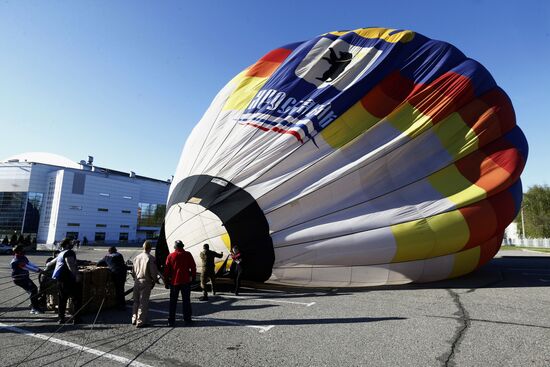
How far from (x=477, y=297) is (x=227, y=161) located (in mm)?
6262

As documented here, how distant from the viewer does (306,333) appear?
4773 millimetres

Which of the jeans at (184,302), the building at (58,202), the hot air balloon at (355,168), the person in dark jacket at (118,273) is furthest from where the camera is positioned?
the building at (58,202)

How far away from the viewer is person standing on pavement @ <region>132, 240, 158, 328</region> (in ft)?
17.3

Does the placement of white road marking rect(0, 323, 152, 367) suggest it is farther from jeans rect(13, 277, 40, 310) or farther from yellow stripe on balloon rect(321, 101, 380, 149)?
yellow stripe on balloon rect(321, 101, 380, 149)

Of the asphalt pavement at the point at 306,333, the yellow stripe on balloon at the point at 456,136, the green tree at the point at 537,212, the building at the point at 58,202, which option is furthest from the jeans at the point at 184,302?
the green tree at the point at 537,212

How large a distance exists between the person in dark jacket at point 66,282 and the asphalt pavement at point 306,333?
29cm

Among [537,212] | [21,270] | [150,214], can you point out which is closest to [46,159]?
[150,214]

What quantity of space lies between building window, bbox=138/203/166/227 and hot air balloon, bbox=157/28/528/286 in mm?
51155

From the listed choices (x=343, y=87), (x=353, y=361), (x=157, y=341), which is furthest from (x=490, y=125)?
(x=157, y=341)

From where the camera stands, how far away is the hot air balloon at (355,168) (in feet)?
25.2

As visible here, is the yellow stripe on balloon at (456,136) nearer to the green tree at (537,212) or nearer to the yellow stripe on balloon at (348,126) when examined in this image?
the yellow stripe on balloon at (348,126)

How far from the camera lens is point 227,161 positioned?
7.95 m

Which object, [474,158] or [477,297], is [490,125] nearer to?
[474,158]

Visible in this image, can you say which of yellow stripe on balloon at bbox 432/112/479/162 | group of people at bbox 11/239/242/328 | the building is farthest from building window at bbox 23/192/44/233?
yellow stripe on balloon at bbox 432/112/479/162
